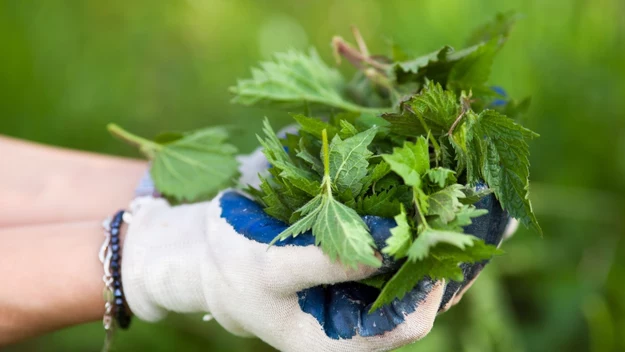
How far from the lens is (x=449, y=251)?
2.40 feet

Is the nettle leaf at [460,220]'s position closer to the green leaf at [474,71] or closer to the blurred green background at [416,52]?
the green leaf at [474,71]

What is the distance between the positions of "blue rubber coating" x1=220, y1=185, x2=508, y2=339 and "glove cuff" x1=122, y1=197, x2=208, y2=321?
0.10 m

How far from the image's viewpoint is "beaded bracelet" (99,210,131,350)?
1.04 m

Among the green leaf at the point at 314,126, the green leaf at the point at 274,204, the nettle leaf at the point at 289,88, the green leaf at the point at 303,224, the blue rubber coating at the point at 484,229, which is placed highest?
the nettle leaf at the point at 289,88

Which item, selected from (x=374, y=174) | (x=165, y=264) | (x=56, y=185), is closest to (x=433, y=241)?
(x=374, y=174)

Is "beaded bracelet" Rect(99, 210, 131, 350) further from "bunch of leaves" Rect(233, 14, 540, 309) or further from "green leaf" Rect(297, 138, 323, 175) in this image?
"green leaf" Rect(297, 138, 323, 175)

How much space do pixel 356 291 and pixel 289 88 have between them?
436 millimetres

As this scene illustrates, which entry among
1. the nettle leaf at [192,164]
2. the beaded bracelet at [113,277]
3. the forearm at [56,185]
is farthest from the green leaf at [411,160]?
the forearm at [56,185]

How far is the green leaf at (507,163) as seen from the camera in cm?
83

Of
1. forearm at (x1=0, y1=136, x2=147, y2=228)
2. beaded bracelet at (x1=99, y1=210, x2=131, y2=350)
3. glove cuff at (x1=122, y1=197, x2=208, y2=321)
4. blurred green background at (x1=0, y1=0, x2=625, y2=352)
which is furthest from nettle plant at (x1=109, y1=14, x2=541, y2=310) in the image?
blurred green background at (x1=0, y1=0, x2=625, y2=352)

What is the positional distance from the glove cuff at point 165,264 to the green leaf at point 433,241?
382 mm

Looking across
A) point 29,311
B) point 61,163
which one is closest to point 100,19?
point 61,163

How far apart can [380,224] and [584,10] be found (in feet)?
5.72

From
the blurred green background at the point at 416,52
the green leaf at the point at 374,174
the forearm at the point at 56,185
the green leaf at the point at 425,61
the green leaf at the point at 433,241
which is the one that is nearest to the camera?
the green leaf at the point at 433,241
